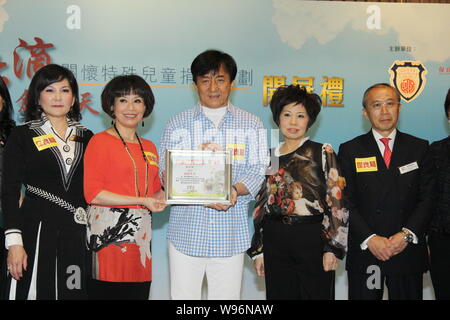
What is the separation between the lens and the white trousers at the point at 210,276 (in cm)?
292

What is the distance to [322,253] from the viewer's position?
2941 millimetres

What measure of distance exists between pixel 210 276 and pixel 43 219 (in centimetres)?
101

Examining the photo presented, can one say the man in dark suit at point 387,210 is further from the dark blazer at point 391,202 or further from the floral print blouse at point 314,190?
the floral print blouse at point 314,190

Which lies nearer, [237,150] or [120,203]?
[120,203]

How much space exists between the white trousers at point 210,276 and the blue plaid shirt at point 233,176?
0.17 ft

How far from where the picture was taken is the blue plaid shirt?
291cm

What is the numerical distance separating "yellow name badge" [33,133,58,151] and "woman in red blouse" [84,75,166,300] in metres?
0.21

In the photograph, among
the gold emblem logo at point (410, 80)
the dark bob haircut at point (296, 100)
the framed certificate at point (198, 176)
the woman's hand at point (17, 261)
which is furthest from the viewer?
the gold emblem logo at point (410, 80)

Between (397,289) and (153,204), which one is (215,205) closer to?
(153,204)

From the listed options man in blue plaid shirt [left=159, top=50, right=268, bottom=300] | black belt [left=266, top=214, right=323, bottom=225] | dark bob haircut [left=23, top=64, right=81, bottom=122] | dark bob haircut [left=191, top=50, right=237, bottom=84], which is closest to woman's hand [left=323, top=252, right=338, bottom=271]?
black belt [left=266, top=214, right=323, bottom=225]

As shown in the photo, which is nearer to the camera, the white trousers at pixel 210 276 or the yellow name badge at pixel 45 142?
the yellow name badge at pixel 45 142

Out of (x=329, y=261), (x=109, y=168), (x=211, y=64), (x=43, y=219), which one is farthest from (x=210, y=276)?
(x=211, y=64)

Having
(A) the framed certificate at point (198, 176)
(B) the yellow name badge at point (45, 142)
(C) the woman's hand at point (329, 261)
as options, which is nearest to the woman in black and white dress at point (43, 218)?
(B) the yellow name badge at point (45, 142)

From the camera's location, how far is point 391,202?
121 inches
